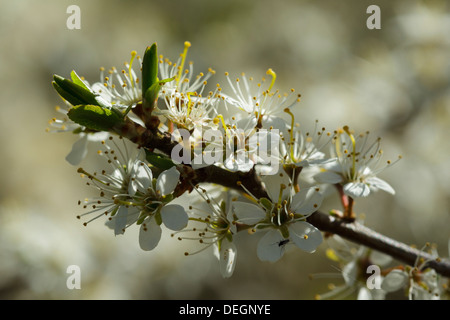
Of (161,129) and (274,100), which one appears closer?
(161,129)

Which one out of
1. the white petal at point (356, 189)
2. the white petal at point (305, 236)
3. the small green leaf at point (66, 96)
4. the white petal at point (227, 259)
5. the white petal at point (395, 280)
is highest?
the small green leaf at point (66, 96)

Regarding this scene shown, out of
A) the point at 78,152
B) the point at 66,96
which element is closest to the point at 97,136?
the point at 78,152

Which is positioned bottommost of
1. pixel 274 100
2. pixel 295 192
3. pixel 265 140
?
pixel 295 192

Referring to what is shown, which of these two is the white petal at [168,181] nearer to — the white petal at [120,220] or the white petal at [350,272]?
the white petal at [120,220]

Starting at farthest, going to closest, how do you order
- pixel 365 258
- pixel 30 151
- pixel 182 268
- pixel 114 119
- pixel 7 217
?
pixel 30 151 → pixel 182 268 → pixel 7 217 → pixel 365 258 → pixel 114 119

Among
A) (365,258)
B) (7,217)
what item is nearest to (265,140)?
(365,258)

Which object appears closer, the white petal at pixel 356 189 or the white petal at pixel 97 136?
the white petal at pixel 356 189

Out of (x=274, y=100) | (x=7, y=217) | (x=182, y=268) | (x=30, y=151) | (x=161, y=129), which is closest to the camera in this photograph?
(x=161, y=129)

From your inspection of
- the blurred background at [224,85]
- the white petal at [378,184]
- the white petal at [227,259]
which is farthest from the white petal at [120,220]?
the blurred background at [224,85]
